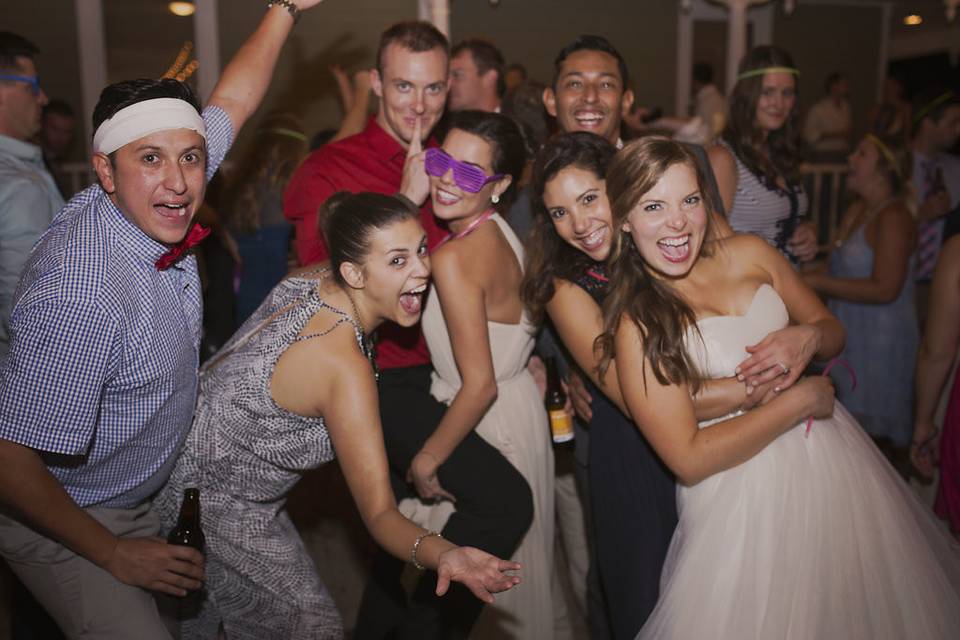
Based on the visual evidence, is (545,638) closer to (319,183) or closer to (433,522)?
(433,522)

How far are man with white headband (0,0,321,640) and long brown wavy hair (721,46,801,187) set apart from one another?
2396 mm

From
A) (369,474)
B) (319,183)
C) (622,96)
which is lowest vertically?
(369,474)

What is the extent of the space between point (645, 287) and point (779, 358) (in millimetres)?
390

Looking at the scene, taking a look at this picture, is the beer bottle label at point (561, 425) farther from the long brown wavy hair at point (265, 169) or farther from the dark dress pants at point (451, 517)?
the long brown wavy hair at point (265, 169)

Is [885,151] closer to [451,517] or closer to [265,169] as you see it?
[451,517]

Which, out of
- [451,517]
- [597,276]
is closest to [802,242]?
[597,276]

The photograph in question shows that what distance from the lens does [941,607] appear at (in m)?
1.93

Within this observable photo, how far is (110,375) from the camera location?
1796mm

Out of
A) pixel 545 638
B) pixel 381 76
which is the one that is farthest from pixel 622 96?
pixel 545 638

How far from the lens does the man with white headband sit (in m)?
1.69

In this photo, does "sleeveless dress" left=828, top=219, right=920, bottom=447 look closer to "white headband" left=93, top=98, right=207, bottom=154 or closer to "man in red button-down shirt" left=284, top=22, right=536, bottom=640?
"man in red button-down shirt" left=284, top=22, right=536, bottom=640

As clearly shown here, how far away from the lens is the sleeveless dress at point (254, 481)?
210cm

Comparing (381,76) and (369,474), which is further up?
(381,76)

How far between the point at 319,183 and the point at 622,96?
4.07 ft
